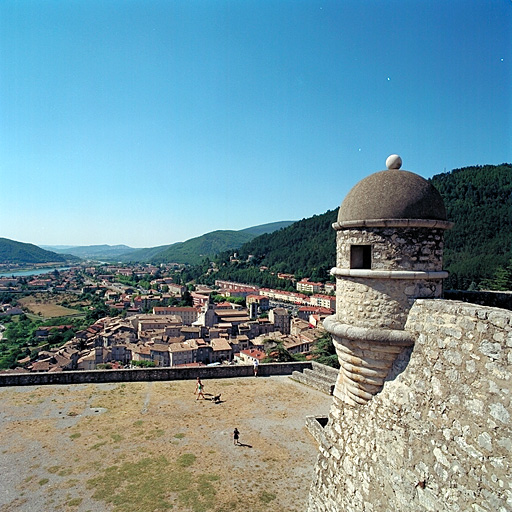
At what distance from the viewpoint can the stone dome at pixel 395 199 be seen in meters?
5.50

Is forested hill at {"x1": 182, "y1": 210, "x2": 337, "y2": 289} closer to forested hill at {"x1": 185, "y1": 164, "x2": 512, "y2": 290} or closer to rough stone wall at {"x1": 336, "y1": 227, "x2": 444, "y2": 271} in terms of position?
forested hill at {"x1": 185, "y1": 164, "x2": 512, "y2": 290}

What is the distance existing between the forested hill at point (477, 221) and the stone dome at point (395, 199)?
199ft

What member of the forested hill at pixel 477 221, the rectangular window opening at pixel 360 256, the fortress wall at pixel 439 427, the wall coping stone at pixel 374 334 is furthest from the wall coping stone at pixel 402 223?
the forested hill at pixel 477 221

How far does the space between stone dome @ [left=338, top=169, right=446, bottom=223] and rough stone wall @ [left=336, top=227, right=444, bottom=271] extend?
0.67 ft

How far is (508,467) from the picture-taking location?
365 centimetres

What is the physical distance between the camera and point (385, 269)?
5.47 meters

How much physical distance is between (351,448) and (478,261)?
273ft

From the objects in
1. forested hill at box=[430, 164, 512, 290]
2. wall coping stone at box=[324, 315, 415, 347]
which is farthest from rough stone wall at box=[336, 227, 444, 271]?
forested hill at box=[430, 164, 512, 290]

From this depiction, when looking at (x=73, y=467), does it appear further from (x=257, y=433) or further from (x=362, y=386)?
(x=362, y=386)

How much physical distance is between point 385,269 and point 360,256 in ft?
1.76

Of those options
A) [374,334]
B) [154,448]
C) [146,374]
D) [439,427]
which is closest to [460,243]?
[146,374]

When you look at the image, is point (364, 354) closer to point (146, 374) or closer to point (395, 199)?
point (395, 199)

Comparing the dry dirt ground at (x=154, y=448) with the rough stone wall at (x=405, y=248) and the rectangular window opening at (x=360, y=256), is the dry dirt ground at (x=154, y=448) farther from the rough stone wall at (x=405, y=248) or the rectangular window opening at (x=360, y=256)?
the rough stone wall at (x=405, y=248)

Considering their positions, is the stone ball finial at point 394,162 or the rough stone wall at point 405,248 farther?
the stone ball finial at point 394,162
